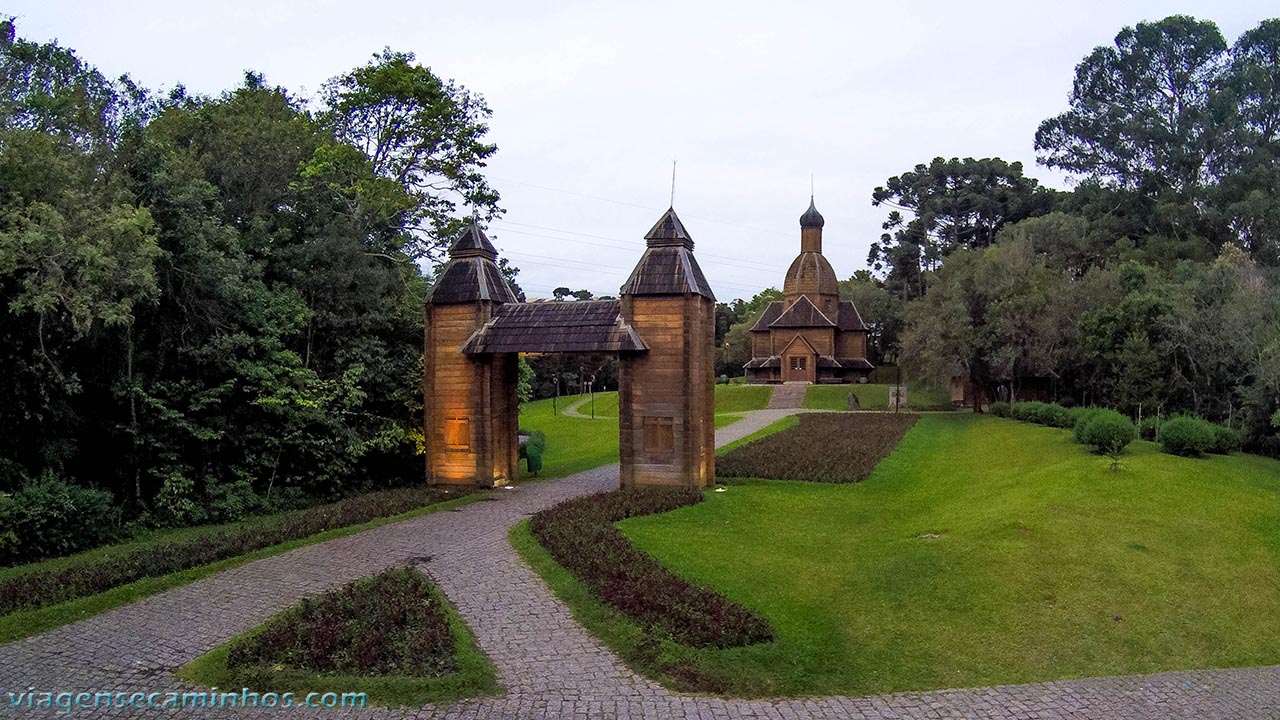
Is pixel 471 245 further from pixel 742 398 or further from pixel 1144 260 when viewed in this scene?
pixel 1144 260

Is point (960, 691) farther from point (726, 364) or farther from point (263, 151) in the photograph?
point (726, 364)

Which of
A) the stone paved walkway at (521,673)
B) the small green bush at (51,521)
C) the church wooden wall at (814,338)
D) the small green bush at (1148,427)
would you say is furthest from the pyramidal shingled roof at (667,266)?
the church wooden wall at (814,338)

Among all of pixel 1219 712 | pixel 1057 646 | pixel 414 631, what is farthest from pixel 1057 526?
pixel 414 631

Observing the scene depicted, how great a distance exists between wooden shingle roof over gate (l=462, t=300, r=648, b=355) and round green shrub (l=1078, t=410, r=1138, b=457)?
12.2 metres

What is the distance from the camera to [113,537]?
15789 millimetres

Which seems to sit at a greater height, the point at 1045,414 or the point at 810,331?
the point at 810,331

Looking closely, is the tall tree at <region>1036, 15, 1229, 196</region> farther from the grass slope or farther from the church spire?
the grass slope

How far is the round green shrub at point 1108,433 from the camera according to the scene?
20406mm

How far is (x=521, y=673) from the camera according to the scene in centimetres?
841

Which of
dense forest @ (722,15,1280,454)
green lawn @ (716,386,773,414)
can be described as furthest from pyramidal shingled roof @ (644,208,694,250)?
green lawn @ (716,386,773,414)

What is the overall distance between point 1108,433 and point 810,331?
1601 inches

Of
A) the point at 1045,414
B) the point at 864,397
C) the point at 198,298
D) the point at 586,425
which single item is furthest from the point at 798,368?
the point at 198,298

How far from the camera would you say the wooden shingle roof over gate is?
62.6 feet

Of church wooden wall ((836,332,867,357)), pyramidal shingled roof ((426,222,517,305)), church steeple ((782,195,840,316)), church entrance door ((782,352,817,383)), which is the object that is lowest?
church entrance door ((782,352,817,383))
